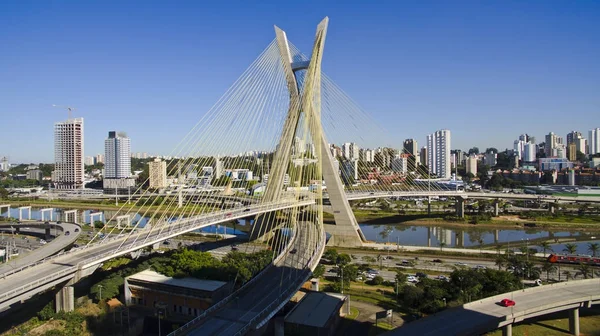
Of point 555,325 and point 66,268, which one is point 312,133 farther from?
point 555,325

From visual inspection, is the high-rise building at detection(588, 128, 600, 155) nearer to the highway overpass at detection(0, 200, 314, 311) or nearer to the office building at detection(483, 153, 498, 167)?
the office building at detection(483, 153, 498, 167)

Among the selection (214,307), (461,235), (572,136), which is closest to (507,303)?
(214,307)

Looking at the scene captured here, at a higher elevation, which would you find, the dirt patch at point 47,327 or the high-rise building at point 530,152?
the high-rise building at point 530,152

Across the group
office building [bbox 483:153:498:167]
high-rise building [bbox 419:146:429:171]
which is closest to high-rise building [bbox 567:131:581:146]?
office building [bbox 483:153:498:167]

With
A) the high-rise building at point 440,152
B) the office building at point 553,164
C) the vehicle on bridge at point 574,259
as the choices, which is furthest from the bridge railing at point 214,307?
the office building at point 553,164

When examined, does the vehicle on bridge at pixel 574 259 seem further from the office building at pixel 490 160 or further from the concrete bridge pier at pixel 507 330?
the office building at pixel 490 160
